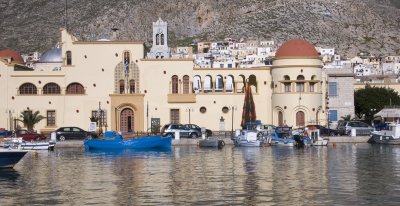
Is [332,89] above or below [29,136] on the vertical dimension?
above

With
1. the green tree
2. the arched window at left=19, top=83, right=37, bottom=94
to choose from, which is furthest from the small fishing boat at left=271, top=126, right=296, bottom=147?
the green tree

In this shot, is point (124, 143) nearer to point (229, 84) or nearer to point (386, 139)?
point (386, 139)

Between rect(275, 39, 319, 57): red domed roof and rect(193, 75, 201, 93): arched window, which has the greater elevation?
rect(275, 39, 319, 57): red domed roof

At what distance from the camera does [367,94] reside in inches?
3915

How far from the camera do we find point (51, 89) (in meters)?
79.1

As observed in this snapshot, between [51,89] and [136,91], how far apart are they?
25.1 feet

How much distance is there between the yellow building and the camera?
78375mm

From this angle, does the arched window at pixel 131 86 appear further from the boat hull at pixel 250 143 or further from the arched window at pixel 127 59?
the boat hull at pixel 250 143

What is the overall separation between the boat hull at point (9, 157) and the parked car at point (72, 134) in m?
26.4

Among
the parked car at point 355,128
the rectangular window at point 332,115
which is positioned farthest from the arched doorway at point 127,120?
the rectangular window at point 332,115

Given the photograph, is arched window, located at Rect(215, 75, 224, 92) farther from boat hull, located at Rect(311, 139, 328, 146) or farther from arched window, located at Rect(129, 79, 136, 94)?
boat hull, located at Rect(311, 139, 328, 146)

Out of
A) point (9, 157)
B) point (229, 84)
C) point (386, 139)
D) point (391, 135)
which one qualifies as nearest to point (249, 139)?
point (386, 139)

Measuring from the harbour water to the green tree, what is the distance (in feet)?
136

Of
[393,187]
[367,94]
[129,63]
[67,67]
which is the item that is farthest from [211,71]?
[393,187]
